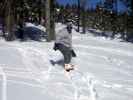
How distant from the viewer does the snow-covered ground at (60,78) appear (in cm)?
1111

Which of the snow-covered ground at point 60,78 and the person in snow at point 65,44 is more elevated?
the person in snow at point 65,44

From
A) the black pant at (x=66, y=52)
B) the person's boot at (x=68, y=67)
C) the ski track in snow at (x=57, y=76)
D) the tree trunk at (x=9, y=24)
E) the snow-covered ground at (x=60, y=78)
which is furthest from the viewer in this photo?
the tree trunk at (x=9, y=24)

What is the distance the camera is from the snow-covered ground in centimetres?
1111

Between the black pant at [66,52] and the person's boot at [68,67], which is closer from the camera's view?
the person's boot at [68,67]

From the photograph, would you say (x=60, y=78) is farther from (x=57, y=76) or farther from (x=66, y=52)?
(x=66, y=52)

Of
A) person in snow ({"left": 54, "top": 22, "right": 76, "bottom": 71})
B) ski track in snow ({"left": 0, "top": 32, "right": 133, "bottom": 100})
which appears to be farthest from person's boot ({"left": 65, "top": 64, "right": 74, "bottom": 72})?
person in snow ({"left": 54, "top": 22, "right": 76, "bottom": 71})

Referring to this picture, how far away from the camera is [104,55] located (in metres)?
21.7

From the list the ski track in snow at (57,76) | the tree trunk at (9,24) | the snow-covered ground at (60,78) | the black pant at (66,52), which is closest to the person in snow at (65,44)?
the black pant at (66,52)

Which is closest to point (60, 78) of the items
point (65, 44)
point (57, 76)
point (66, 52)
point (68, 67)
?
point (57, 76)

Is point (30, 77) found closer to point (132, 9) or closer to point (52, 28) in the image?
point (52, 28)

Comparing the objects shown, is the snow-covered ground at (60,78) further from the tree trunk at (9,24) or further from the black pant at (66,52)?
the tree trunk at (9,24)

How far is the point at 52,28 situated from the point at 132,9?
71.0ft

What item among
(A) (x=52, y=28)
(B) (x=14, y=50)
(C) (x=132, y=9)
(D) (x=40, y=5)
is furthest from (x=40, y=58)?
(C) (x=132, y=9)

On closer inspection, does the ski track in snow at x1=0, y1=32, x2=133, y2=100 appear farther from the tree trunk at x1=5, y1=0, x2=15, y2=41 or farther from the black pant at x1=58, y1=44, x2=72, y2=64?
the tree trunk at x1=5, y1=0, x2=15, y2=41
